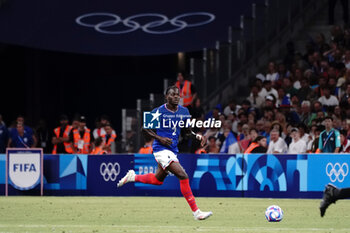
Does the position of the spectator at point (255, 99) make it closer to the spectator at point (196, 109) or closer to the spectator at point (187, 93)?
the spectator at point (196, 109)

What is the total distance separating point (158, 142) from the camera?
1401 centimetres

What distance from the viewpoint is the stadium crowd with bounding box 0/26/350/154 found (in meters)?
21.0

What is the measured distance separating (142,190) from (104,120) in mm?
3769

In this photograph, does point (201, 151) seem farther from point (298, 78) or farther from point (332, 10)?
point (332, 10)

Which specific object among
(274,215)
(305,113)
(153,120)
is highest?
(305,113)

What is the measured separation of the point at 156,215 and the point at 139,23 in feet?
38.7

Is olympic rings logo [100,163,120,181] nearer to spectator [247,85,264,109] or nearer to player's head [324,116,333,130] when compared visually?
spectator [247,85,264,109]

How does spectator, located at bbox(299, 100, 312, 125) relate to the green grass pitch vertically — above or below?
above

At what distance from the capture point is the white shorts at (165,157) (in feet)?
45.1

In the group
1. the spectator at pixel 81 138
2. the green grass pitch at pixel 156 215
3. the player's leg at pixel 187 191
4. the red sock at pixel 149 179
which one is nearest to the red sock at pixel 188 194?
the player's leg at pixel 187 191

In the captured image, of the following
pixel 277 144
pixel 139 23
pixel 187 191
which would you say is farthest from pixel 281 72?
pixel 187 191

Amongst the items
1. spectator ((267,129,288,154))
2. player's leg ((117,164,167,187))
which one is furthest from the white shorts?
spectator ((267,129,288,154))

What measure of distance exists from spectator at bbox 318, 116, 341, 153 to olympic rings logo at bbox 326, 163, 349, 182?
0.49 meters

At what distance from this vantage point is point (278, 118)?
2216 centimetres
